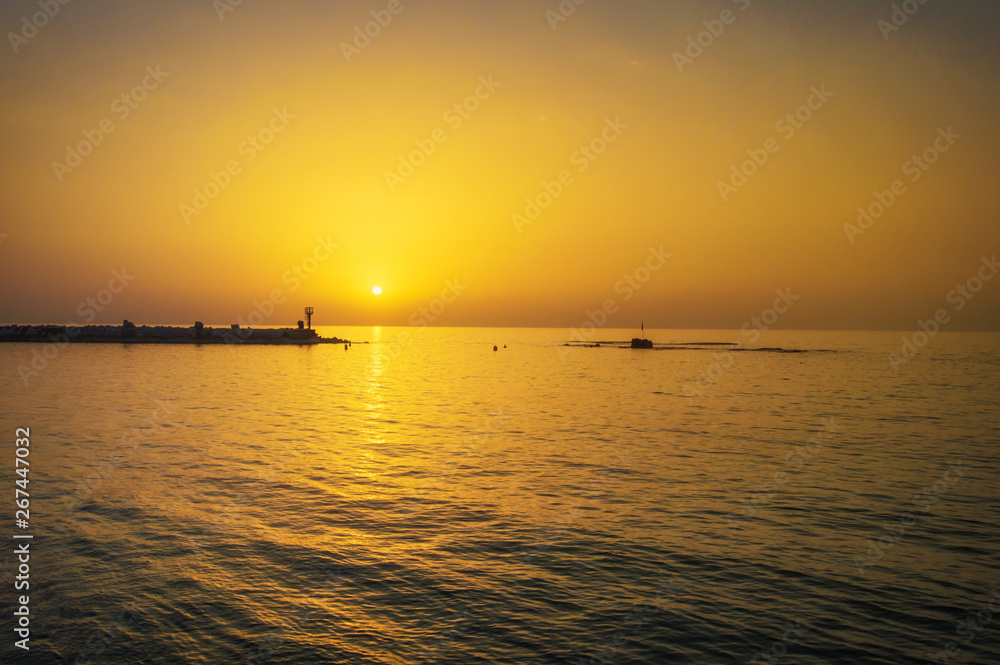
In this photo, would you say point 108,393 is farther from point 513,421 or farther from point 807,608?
point 807,608

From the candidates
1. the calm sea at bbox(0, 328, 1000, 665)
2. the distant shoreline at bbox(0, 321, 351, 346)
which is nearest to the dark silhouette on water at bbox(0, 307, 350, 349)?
the distant shoreline at bbox(0, 321, 351, 346)

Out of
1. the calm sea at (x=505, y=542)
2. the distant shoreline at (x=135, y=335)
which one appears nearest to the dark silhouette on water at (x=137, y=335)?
the distant shoreline at (x=135, y=335)

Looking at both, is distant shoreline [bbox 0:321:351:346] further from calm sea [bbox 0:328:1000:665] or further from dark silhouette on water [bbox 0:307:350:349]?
calm sea [bbox 0:328:1000:665]

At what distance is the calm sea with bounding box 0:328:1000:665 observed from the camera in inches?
450

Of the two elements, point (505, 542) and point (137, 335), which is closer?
point (505, 542)

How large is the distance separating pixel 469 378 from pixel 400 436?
47.9 m

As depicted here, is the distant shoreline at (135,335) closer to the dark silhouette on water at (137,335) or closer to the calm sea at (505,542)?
the dark silhouette on water at (137,335)

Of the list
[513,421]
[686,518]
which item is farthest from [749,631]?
[513,421]

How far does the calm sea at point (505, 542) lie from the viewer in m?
11.4

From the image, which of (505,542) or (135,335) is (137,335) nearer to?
(135,335)

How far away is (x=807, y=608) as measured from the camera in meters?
12.9

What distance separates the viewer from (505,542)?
1678 cm

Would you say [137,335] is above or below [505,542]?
above

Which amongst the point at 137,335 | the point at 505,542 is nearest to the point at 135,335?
the point at 137,335
